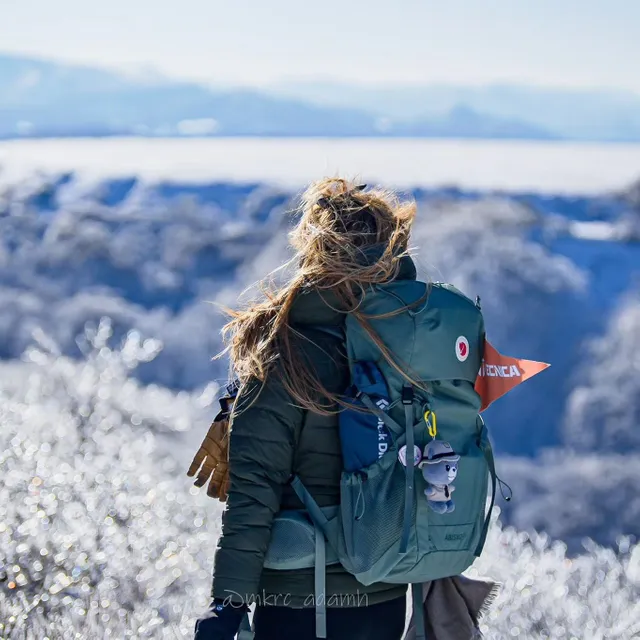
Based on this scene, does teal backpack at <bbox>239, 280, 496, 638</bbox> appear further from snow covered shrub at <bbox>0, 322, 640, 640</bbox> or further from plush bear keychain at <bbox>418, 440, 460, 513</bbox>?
snow covered shrub at <bbox>0, 322, 640, 640</bbox>

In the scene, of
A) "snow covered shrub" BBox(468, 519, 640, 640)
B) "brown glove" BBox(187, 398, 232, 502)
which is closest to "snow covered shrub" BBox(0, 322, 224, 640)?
"snow covered shrub" BBox(468, 519, 640, 640)

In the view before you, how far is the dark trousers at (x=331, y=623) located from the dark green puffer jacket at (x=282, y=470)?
23 mm

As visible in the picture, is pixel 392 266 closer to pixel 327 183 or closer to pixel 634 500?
pixel 327 183

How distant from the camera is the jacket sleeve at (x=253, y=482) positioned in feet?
5.81

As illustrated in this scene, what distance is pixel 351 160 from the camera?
14164 millimetres

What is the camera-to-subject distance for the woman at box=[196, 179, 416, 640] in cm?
A: 178

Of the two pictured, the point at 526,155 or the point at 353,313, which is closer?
the point at 353,313

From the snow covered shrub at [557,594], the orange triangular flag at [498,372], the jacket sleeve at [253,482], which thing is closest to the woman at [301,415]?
the jacket sleeve at [253,482]

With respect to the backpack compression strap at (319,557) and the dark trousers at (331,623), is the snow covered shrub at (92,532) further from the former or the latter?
the backpack compression strap at (319,557)

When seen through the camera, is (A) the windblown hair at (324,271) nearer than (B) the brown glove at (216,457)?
Yes

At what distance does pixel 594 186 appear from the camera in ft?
41.0

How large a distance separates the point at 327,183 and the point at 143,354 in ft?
14.4

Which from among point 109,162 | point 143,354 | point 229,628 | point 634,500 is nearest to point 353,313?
point 229,628

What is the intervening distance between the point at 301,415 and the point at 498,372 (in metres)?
0.43
